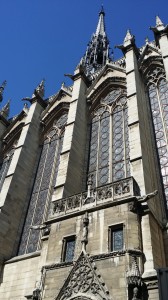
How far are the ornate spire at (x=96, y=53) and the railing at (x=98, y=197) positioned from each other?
2087 cm

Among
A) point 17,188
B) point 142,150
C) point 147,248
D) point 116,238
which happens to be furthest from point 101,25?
point 147,248

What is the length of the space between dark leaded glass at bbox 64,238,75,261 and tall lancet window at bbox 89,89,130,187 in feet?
11.3

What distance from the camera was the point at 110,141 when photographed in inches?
535

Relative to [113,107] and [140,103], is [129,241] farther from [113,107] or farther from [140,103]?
[113,107]

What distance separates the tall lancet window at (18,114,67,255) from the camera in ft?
41.1

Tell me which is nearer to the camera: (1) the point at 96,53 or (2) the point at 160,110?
(2) the point at 160,110

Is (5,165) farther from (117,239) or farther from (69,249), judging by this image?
(117,239)

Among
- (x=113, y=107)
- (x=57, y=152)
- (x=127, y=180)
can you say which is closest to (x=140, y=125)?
(x=127, y=180)

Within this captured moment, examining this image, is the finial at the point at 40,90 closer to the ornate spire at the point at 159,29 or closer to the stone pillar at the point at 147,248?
the ornate spire at the point at 159,29

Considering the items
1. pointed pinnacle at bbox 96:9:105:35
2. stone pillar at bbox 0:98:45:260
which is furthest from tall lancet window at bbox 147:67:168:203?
pointed pinnacle at bbox 96:9:105:35

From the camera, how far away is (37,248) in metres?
11.9

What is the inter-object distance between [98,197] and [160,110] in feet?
18.1

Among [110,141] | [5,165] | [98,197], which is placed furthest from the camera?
[5,165]

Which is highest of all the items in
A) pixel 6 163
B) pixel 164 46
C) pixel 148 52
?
pixel 148 52
